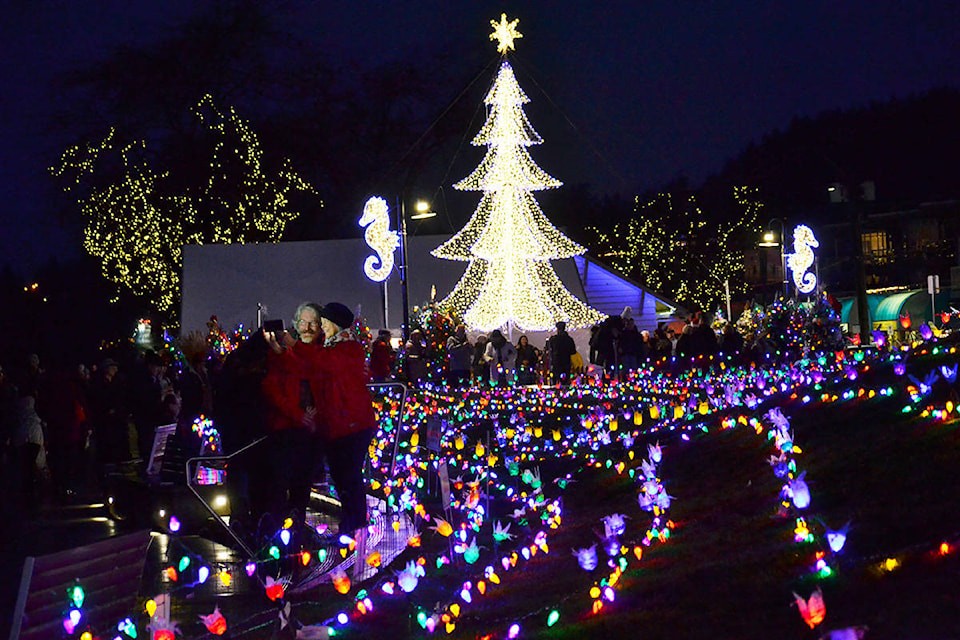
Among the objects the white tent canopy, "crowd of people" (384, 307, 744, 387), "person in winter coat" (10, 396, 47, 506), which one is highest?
the white tent canopy

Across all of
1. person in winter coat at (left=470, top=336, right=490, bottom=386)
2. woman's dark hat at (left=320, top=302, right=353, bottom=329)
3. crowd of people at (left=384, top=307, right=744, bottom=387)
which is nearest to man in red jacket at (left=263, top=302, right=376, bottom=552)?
woman's dark hat at (left=320, top=302, right=353, bottom=329)

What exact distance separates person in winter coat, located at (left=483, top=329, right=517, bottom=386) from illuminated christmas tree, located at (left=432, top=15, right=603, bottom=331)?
282 inches

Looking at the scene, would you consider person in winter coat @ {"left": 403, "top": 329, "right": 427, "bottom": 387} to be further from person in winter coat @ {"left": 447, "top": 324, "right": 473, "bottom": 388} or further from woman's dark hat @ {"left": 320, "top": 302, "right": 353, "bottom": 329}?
woman's dark hat @ {"left": 320, "top": 302, "right": 353, "bottom": 329}

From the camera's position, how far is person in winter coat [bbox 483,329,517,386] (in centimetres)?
2092

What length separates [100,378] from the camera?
15.5 metres

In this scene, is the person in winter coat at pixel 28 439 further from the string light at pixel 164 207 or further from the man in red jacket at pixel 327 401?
the string light at pixel 164 207

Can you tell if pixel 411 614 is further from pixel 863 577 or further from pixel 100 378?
pixel 100 378

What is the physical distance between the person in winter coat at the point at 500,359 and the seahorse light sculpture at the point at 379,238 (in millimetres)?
7014

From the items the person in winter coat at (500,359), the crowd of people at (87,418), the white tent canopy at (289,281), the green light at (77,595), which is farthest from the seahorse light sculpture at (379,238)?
the green light at (77,595)

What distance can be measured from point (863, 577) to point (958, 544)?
17.5 inches

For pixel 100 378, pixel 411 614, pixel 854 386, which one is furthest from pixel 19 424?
pixel 854 386

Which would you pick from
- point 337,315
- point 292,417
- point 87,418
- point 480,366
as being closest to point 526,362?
point 480,366

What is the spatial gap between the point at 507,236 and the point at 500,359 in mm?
8154

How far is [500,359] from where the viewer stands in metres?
21.0
